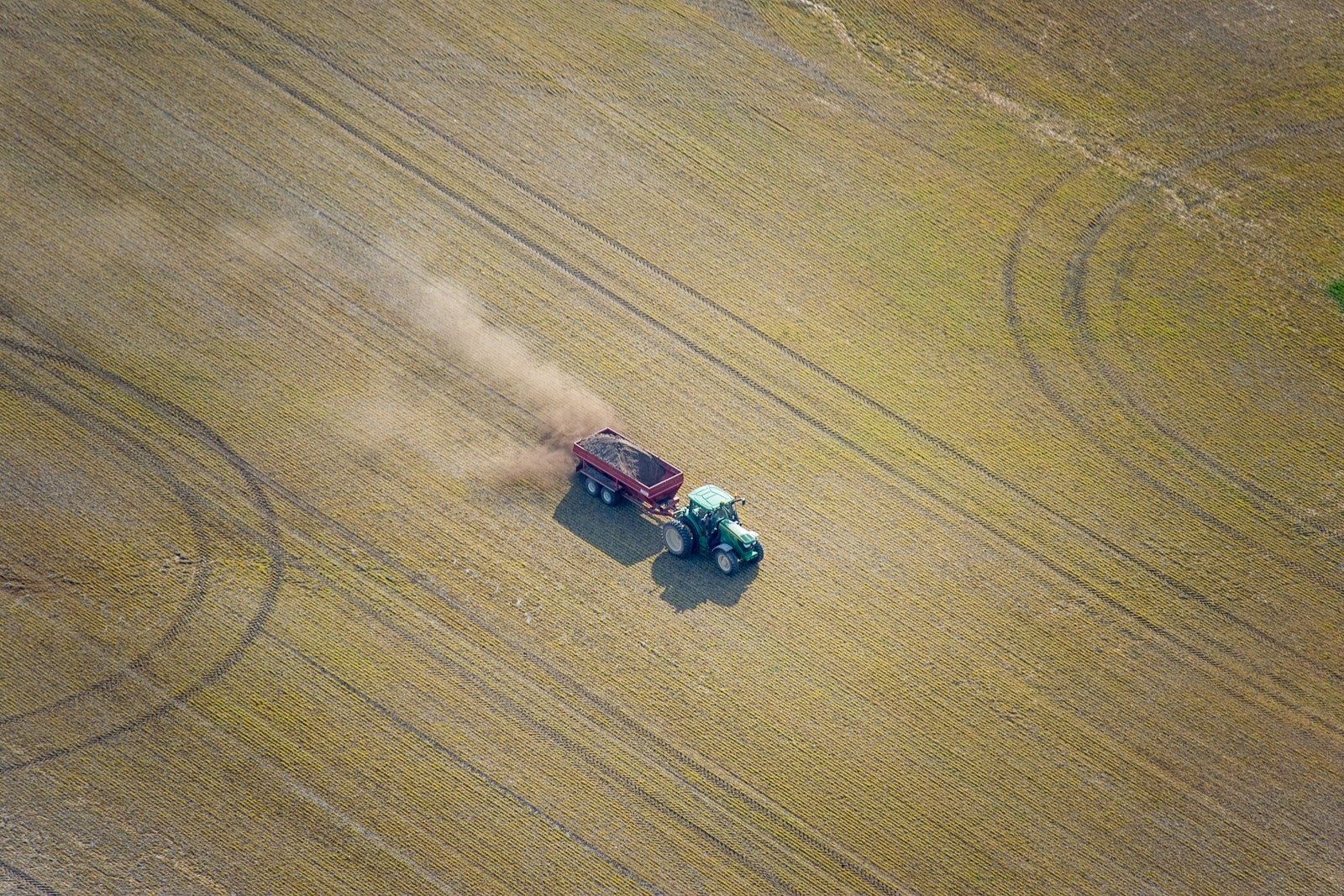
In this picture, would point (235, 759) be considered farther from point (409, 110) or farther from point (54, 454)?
point (409, 110)

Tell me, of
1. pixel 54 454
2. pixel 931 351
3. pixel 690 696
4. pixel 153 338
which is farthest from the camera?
pixel 931 351

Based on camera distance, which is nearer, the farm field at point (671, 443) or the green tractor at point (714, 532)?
the farm field at point (671, 443)

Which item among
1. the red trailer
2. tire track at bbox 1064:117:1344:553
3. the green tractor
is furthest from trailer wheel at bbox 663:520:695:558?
tire track at bbox 1064:117:1344:553

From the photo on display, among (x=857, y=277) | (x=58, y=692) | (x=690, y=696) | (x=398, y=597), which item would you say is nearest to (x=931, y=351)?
(x=857, y=277)

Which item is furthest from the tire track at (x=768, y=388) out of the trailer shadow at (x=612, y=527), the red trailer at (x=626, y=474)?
the trailer shadow at (x=612, y=527)

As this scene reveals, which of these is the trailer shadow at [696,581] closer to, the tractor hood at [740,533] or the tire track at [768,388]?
the tractor hood at [740,533]

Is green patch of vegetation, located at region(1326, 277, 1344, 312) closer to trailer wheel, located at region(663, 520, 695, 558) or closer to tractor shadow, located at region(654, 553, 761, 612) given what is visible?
tractor shadow, located at region(654, 553, 761, 612)

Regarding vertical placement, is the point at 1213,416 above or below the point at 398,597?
above
